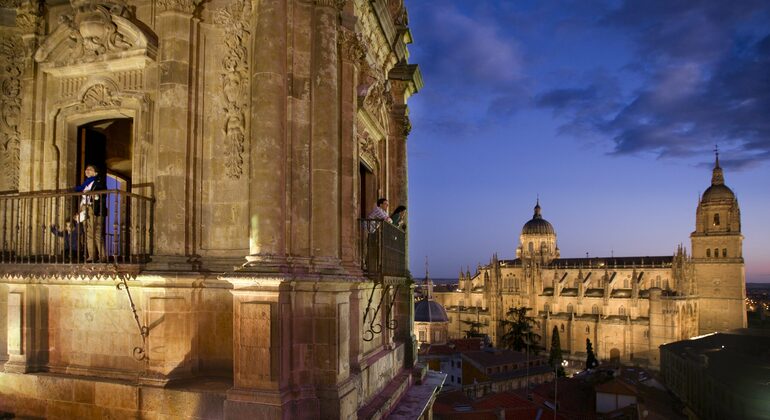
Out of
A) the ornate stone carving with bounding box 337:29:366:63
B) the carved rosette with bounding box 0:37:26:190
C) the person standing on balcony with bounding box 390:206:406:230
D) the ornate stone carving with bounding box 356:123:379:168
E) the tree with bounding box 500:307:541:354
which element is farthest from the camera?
the tree with bounding box 500:307:541:354

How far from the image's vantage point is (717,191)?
99438 millimetres

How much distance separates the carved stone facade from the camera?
7.55 m

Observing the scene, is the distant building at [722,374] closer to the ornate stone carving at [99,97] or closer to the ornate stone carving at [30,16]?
the ornate stone carving at [99,97]

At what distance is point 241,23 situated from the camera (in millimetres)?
8383

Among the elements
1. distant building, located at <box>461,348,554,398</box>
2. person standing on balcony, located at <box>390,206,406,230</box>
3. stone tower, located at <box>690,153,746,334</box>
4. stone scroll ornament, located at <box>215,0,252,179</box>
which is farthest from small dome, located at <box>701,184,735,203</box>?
stone scroll ornament, located at <box>215,0,252,179</box>

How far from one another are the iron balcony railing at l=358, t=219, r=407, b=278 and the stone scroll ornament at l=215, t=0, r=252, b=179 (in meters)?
2.50

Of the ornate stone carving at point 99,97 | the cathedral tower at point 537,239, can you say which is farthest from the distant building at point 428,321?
the ornate stone carving at point 99,97

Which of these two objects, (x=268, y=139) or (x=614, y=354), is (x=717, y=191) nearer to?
(x=614, y=354)

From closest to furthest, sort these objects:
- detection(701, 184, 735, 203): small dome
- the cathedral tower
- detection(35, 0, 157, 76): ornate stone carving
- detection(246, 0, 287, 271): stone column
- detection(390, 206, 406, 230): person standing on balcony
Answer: detection(246, 0, 287, 271): stone column
detection(35, 0, 157, 76): ornate stone carving
detection(390, 206, 406, 230): person standing on balcony
detection(701, 184, 735, 203): small dome
the cathedral tower

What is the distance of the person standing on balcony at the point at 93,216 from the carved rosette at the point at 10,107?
2022 mm

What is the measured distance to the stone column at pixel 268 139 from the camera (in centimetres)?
747

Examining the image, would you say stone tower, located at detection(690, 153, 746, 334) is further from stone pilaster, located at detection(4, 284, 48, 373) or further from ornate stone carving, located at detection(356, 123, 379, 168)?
stone pilaster, located at detection(4, 284, 48, 373)

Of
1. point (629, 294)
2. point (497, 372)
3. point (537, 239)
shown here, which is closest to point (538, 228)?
point (537, 239)

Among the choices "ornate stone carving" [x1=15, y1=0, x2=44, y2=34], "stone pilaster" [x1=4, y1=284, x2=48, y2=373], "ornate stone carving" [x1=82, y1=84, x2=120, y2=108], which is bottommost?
"stone pilaster" [x1=4, y1=284, x2=48, y2=373]
